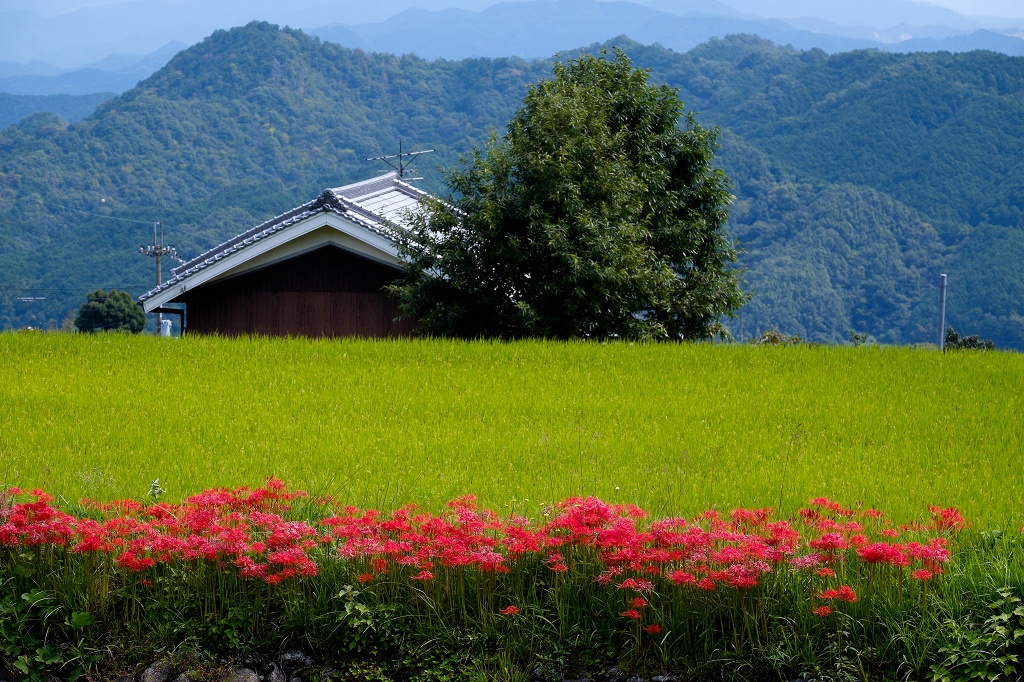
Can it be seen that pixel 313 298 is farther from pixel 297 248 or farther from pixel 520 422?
pixel 520 422

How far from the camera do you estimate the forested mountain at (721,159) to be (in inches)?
2648

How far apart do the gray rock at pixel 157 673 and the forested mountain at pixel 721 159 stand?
46.6 metres

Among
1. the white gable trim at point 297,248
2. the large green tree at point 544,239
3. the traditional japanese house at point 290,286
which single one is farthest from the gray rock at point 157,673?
the traditional japanese house at point 290,286

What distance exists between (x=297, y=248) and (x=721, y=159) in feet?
217

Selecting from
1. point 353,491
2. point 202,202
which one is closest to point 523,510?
point 353,491

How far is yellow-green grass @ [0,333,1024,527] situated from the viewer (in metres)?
7.87

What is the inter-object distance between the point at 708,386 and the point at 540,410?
7.38 feet

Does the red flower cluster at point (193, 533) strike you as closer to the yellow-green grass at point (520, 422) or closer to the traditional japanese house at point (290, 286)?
the yellow-green grass at point (520, 422)

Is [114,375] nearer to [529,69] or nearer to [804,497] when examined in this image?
[804,497]

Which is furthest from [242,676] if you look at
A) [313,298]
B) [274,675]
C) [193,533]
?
[313,298]

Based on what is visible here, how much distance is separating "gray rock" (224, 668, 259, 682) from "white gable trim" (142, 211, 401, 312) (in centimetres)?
1207

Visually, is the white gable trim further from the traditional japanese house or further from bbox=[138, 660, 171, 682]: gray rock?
bbox=[138, 660, 171, 682]: gray rock

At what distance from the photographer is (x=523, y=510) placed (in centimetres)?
712

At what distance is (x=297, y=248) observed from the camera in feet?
61.3
